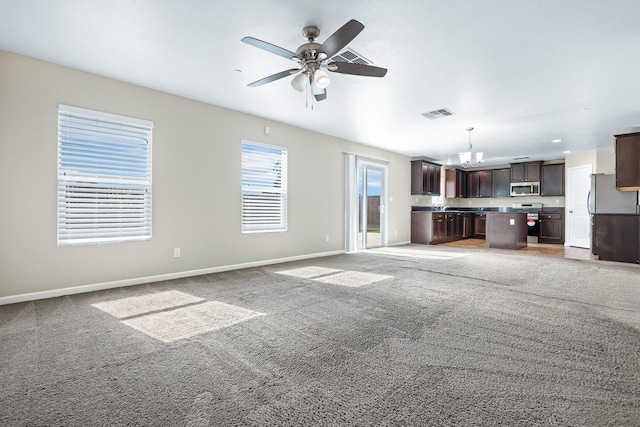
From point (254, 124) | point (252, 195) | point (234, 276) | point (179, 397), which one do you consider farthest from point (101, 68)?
point (179, 397)

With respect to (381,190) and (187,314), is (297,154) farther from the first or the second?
(187,314)

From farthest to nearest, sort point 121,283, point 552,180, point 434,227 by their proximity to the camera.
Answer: point 552,180
point 434,227
point 121,283

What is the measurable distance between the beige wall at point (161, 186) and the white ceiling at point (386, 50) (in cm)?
28

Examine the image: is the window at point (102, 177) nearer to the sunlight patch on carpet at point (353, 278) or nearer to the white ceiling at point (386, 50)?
the white ceiling at point (386, 50)

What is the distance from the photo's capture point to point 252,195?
544cm

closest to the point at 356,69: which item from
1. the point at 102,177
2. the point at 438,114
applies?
the point at 438,114

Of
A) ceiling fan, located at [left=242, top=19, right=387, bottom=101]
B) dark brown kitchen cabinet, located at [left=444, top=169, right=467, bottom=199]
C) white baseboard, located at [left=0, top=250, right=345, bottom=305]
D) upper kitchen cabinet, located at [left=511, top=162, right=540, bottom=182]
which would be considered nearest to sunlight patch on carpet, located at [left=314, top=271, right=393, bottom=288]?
white baseboard, located at [left=0, top=250, right=345, bottom=305]

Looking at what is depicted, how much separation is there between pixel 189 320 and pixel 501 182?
35.6 ft

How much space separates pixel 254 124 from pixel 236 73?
1684 millimetres

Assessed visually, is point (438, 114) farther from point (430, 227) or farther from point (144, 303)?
point (144, 303)

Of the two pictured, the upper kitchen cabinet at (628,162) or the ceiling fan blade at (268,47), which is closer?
the ceiling fan blade at (268,47)

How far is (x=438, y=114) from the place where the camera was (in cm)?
529

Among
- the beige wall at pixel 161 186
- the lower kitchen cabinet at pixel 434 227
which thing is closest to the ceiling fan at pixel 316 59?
the beige wall at pixel 161 186

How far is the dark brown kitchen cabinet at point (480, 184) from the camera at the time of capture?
10961 mm
